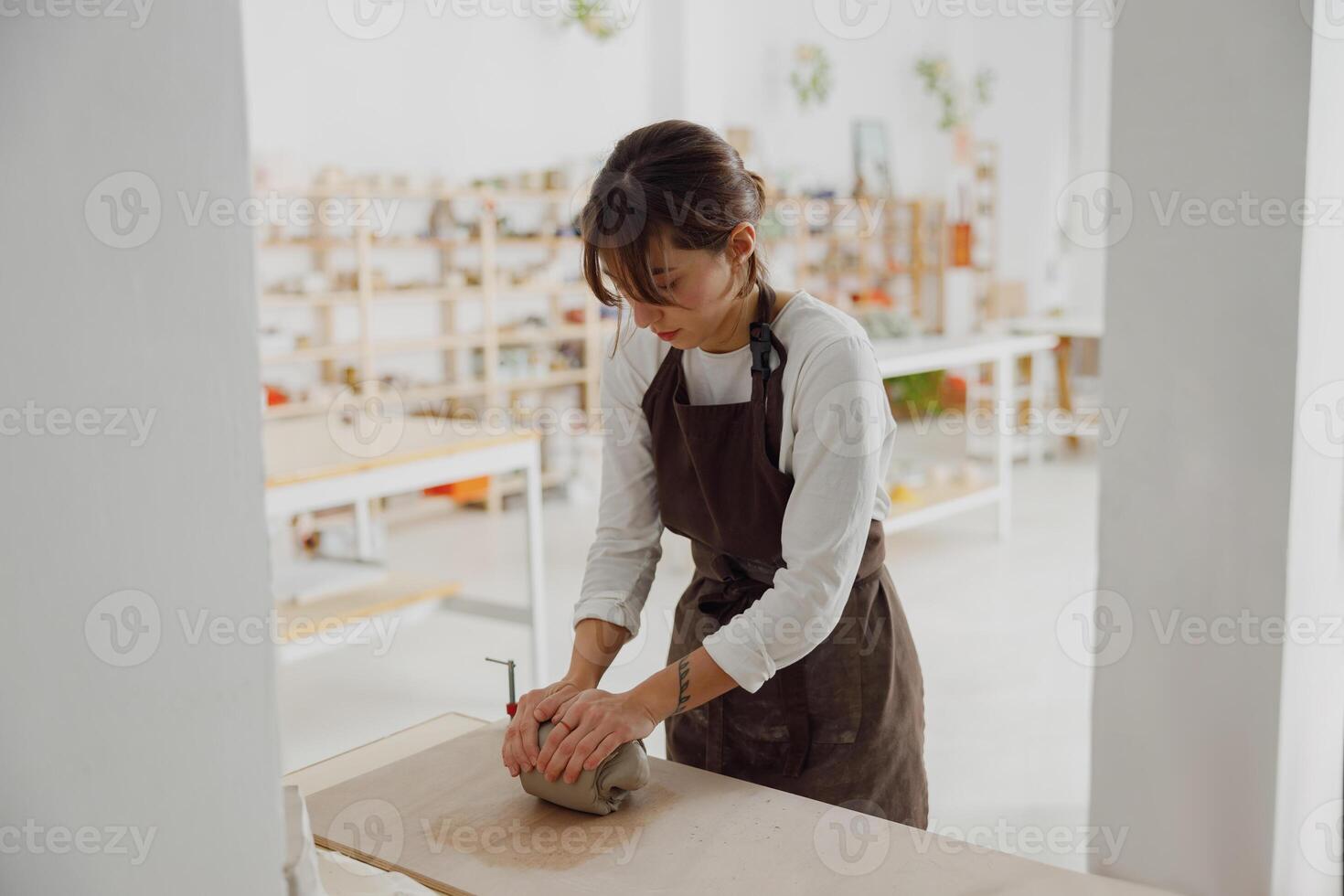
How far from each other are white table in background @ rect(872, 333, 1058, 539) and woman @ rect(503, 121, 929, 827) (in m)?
3.10

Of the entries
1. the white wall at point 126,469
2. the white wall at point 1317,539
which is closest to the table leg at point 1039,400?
A: the white wall at point 1317,539

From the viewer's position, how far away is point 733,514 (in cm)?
159

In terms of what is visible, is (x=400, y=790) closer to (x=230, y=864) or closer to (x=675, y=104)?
(x=230, y=864)

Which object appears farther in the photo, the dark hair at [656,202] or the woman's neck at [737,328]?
the woman's neck at [737,328]

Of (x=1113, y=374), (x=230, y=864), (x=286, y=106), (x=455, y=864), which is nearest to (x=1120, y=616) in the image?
(x=1113, y=374)

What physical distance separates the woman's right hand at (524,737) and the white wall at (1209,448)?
2.95 feet

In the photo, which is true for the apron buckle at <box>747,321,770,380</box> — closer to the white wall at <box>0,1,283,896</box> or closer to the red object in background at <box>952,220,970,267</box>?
the white wall at <box>0,1,283,896</box>

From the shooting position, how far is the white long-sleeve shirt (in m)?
1.42

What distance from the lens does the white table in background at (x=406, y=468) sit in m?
3.22

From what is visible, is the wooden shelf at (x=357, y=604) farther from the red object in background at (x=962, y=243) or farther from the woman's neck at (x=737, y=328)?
the red object in background at (x=962, y=243)

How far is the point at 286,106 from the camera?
620 centimetres

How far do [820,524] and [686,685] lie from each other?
255 mm

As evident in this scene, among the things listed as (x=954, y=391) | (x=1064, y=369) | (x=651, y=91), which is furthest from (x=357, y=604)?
(x=954, y=391)

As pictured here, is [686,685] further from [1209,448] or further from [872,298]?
[872,298]
